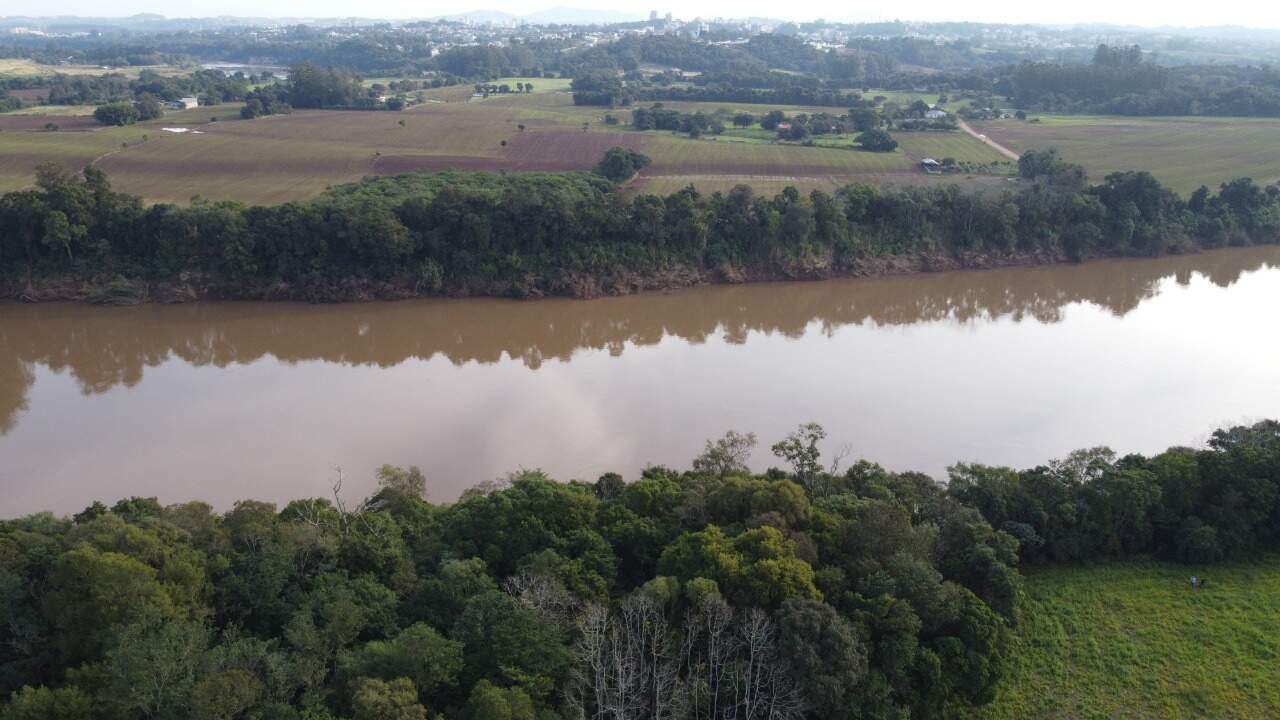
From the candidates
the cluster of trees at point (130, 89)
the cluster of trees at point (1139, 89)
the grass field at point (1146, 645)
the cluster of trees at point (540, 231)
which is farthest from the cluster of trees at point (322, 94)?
the grass field at point (1146, 645)

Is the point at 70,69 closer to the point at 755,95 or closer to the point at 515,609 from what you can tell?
the point at 755,95

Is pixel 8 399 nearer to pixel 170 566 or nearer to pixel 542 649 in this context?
pixel 170 566

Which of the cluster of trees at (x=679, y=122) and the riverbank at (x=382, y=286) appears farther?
the cluster of trees at (x=679, y=122)

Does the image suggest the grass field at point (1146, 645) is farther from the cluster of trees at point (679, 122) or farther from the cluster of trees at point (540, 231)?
the cluster of trees at point (679, 122)

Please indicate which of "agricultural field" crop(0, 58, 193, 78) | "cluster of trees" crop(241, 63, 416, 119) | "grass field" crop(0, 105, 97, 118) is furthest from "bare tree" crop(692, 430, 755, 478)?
"agricultural field" crop(0, 58, 193, 78)

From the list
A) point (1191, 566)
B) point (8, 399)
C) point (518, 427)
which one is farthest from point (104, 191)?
point (1191, 566)

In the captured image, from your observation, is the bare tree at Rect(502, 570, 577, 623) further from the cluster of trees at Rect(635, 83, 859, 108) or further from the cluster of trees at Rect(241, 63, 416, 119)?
the cluster of trees at Rect(635, 83, 859, 108)
